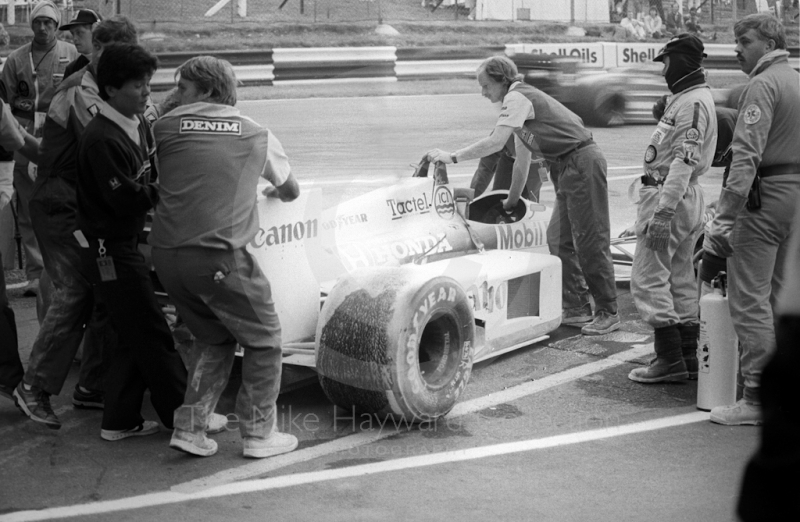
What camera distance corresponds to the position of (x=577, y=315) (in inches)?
259

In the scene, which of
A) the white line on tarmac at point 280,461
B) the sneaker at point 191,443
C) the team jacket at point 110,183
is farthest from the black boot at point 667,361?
the team jacket at point 110,183

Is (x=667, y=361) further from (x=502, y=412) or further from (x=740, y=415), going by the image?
(x=502, y=412)

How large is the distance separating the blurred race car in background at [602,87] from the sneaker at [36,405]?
7.55m

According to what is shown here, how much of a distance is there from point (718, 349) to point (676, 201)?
806 millimetres

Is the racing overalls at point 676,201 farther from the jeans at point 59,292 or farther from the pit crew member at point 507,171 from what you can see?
the jeans at point 59,292

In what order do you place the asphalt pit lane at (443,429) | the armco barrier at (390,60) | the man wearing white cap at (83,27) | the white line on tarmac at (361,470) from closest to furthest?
the white line on tarmac at (361,470), the asphalt pit lane at (443,429), the man wearing white cap at (83,27), the armco barrier at (390,60)

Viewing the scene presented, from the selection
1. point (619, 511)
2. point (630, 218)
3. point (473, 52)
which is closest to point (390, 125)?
point (473, 52)

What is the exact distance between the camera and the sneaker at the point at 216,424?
4.60 meters

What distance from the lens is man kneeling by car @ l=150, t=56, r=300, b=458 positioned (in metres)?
4.03

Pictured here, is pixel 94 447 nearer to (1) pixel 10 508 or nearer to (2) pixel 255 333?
(1) pixel 10 508

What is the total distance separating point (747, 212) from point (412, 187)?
1.98m

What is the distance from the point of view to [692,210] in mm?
5273

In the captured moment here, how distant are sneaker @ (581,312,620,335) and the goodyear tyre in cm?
182

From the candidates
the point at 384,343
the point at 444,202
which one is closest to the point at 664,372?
the point at 444,202
